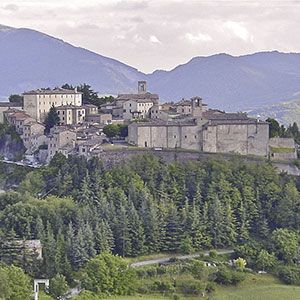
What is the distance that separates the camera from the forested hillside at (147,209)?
39688 mm

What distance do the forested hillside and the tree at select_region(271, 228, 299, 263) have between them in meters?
0.05

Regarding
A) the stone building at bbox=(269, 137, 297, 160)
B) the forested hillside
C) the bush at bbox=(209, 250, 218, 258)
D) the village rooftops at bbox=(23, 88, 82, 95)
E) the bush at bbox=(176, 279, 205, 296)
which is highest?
the village rooftops at bbox=(23, 88, 82, 95)

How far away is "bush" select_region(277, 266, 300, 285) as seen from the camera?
38.1 metres

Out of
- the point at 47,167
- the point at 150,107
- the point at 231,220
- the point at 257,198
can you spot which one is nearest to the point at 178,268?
the point at 231,220

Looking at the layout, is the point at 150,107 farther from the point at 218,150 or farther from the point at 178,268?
the point at 178,268

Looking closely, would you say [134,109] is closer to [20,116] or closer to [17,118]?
[20,116]

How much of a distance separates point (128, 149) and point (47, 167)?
16.0ft

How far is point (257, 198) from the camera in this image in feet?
149

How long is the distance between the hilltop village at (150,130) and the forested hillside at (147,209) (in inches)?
55.7

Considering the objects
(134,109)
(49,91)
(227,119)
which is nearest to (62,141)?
(134,109)

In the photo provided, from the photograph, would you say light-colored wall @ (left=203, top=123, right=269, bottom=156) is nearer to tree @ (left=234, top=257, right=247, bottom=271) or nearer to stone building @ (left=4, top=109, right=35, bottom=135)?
tree @ (left=234, top=257, right=247, bottom=271)

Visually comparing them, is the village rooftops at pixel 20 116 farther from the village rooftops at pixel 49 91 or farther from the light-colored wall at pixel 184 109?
the light-colored wall at pixel 184 109

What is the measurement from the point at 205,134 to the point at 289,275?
11.7m

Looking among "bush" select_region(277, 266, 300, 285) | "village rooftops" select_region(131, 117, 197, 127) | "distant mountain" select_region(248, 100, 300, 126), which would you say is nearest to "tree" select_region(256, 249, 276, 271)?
"bush" select_region(277, 266, 300, 285)
